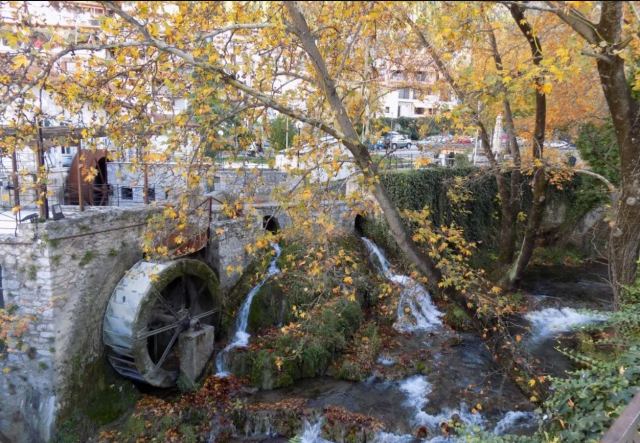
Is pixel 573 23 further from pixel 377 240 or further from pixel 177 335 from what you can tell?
pixel 377 240

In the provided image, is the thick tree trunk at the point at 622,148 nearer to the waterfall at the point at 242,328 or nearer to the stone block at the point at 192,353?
the waterfall at the point at 242,328

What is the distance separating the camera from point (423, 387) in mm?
8891

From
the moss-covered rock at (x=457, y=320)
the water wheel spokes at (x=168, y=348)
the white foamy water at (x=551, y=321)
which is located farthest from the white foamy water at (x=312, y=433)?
the white foamy water at (x=551, y=321)

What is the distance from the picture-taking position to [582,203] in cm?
1756

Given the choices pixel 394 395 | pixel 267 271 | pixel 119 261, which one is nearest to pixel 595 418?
pixel 394 395

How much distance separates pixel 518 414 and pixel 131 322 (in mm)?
6494

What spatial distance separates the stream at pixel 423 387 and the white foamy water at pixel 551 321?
2cm

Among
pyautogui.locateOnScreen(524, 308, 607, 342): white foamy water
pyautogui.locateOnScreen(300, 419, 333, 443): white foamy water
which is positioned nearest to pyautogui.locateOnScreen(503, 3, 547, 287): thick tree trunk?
pyautogui.locateOnScreen(524, 308, 607, 342): white foamy water

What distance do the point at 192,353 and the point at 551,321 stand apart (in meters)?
8.67

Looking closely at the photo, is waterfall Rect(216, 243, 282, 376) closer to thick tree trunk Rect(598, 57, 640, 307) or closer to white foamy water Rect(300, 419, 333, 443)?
white foamy water Rect(300, 419, 333, 443)

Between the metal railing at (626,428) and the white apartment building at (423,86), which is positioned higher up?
the white apartment building at (423,86)

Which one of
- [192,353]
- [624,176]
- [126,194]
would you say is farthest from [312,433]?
[126,194]

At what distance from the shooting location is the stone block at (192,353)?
29.3 feet

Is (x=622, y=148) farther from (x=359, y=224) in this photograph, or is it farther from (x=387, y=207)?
(x=359, y=224)
